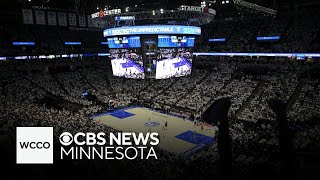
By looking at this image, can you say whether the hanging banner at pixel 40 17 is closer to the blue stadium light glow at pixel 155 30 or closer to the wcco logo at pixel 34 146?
the blue stadium light glow at pixel 155 30

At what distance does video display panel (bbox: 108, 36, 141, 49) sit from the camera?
3638cm

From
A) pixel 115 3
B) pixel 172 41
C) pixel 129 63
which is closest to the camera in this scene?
pixel 172 41

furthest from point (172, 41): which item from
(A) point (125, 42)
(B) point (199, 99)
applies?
(B) point (199, 99)

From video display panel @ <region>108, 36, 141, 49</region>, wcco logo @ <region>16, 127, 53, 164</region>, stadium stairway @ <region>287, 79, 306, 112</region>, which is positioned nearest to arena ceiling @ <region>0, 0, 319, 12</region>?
video display panel @ <region>108, 36, 141, 49</region>

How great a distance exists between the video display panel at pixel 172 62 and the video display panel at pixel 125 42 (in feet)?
11.8

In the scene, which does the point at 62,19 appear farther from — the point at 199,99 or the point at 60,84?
the point at 199,99

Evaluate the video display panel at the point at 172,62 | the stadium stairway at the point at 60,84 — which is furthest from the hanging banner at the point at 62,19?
the video display panel at the point at 172,62

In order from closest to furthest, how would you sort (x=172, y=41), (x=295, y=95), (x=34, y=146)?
1. (x=34, y=146)
2. (x=295, y=95)
3. (x=172, y=41)

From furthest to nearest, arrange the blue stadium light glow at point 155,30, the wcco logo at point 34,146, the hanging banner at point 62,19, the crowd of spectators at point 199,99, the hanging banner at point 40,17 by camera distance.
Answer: the hanging banner at point 62,19 → the hanging banner at point 40,17 → the blue stadium light glow at point 155,30 → the crowd of spectators at point 199,99 → the wcco logo at point 34,146

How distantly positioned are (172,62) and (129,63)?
6357 millimetres

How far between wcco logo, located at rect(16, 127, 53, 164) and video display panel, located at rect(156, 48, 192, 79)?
82.4 ft

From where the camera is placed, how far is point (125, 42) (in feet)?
122

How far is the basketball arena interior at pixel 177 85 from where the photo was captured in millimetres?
19487

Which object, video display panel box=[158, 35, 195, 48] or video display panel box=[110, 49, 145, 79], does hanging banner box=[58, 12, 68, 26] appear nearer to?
video display panel box=[110, 49, 145, 79]
